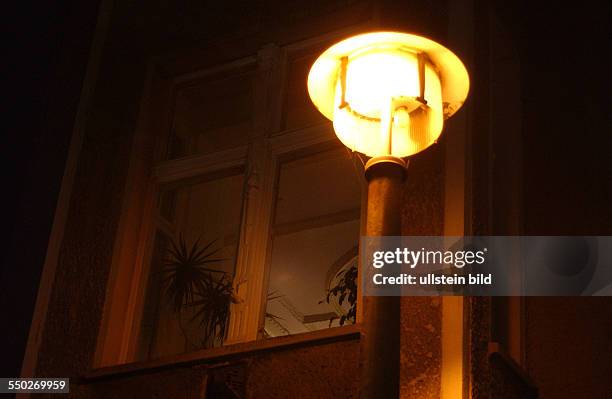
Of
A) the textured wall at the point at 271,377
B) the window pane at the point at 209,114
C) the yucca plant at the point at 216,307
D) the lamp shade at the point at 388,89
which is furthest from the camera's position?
the window pane at the point at 209,114

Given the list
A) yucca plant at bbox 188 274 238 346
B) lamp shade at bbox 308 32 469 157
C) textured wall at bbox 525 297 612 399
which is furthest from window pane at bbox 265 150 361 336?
lamp shade at bbox 308 32 469 157

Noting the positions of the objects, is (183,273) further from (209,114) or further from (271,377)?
(271,377)

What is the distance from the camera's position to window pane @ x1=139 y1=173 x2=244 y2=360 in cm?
Result: 470

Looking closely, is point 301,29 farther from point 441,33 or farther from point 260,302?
point 260,302

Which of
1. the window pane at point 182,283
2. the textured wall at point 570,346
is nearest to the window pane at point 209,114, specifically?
the window pane at point 182,283

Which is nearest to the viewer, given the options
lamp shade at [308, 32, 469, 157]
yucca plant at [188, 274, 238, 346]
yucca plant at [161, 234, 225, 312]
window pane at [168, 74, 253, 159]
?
lamp shade at [308, 32, 469, 157]

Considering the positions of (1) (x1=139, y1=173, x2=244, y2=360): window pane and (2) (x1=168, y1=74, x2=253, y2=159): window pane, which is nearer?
(1) (x1=139, y1=173, x2=244, y2=360): window pane

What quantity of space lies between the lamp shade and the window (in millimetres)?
793

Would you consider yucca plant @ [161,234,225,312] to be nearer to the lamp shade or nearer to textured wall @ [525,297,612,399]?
textured wall @ [525,297,612,399]

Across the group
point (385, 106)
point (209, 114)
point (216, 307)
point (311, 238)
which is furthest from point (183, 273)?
point (385, 106)

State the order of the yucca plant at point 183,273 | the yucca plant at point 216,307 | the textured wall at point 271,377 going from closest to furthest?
1. the textured wall at point 271,377
2. the yucca plant at point 216,307
3. the yucca plant at point 183,273

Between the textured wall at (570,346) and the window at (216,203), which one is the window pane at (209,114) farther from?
the textured wall at (570,346)

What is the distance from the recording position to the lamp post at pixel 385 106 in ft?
Result: 9.08

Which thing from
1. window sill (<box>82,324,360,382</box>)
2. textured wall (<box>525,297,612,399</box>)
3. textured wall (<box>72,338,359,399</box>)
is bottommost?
textured wall (<box>72,338,359,399</box>)
